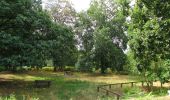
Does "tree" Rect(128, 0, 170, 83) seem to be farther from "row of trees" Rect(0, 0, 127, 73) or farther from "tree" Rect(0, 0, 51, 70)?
"tree" Rect(0, 0, 51, 70)

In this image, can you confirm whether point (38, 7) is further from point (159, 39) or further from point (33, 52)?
point (159, 39)

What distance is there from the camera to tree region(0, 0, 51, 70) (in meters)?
29.9

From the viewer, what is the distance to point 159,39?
83.0 ft

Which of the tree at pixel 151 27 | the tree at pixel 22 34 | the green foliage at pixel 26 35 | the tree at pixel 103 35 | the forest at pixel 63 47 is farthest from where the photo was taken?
the tree at pixel 103 35

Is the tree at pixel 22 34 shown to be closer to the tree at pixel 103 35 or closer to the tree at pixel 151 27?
the tree at pixel 151 27

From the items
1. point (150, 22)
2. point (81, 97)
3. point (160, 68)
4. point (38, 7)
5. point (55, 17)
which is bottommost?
point (81, 97)

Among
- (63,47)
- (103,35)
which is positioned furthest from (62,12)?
(63,47)

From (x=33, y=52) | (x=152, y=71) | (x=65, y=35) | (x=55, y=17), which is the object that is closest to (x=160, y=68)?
(x=152, y=71)

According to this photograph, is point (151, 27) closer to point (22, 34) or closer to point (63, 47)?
point (22, 34)

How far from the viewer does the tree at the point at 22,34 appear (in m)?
29.9

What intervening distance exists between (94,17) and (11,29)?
3630cm

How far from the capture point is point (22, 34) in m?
32.6

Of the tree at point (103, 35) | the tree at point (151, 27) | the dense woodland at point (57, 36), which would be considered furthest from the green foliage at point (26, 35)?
the tree at point (103, 35)

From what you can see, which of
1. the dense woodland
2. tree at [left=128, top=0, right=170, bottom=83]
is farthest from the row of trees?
tree at [left=128, top=0, right=170, bottom=83]
